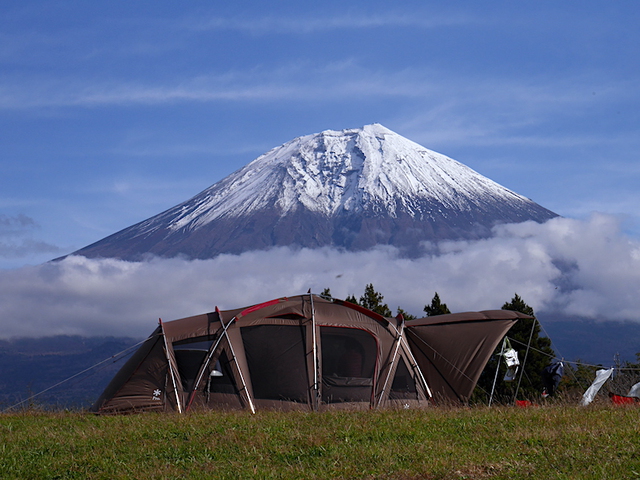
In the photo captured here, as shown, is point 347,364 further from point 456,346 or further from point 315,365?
point 456,346

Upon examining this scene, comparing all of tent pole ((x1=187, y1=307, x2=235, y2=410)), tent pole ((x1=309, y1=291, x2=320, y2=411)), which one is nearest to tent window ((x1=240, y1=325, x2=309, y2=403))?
tent pole ((x1=309, y1=291, x2=320, y2=411))

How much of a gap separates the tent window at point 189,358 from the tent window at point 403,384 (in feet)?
13.1

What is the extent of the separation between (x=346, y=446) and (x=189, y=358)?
672 centimetres

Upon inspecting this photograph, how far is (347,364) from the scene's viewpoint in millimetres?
14961

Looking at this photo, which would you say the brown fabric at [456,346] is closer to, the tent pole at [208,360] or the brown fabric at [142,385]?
the tent pole at [208,360]

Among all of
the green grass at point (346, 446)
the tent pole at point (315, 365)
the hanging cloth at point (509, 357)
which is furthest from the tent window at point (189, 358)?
the hanging cloth at point (509, 357)

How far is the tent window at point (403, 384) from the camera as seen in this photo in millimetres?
15172

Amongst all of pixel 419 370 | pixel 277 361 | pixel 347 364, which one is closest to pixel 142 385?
pixel 277 361

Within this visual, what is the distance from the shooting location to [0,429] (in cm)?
1132

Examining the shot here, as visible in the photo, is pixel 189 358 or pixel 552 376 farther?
pixel 552 376

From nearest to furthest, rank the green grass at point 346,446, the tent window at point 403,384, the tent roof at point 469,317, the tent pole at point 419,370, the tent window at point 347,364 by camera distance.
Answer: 1. the green grass at point 346,446
2. the tent window at point 347,364
3. the tent window at point 403,384
4. the tent pole at point 419,370
5. the tent roof at point 469,317

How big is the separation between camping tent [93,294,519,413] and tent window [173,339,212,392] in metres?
0.02

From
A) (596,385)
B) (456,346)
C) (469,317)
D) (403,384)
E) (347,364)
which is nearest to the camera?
(596,385)

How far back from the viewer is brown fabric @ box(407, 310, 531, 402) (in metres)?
15.6
